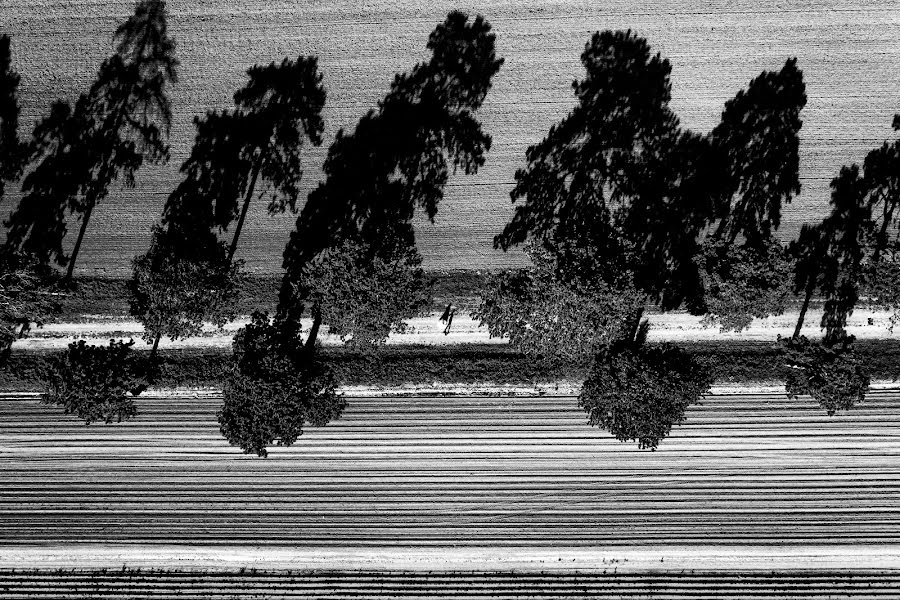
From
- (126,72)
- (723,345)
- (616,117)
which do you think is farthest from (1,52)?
(723,345)

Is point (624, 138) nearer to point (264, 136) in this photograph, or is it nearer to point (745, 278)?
point (745, 278)

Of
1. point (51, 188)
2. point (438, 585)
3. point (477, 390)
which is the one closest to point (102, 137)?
point (51, 188)

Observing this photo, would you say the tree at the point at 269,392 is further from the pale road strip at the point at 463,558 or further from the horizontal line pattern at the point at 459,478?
the pale road strip at the point at 463,558

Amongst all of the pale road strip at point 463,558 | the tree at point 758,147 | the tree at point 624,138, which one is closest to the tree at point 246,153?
the pale road strip at point 463,558

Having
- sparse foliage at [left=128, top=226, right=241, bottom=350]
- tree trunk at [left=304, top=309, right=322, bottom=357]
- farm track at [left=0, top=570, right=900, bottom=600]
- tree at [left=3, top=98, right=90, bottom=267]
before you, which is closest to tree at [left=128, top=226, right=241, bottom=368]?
sparse foliage at [left=128, top=226, right=241, bottom=350]

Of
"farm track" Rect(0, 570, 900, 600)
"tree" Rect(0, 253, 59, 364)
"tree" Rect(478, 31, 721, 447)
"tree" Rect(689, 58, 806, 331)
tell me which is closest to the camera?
"tree" Rect(0, 253, 59, 364)

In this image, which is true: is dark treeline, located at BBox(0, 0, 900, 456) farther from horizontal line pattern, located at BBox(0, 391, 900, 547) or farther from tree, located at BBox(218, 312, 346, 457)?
horizontal line pattern, located at BBox(0, 391, 900, 547)
